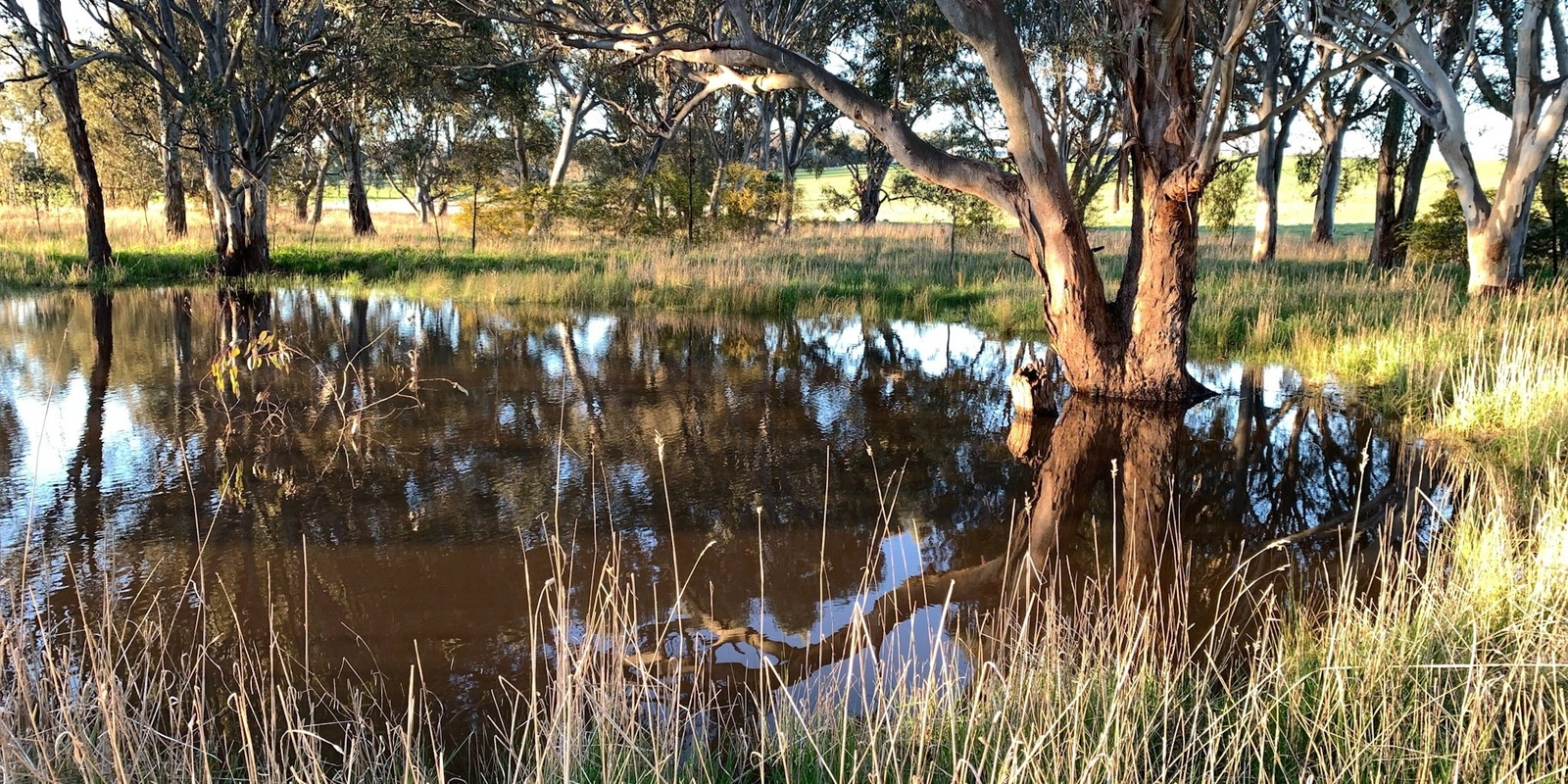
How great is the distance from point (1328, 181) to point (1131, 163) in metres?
16.6

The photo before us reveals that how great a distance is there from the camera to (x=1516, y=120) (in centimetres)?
1259

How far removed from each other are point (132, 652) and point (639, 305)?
464 inches

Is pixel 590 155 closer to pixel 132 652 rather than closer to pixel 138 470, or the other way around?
pixel 138 470

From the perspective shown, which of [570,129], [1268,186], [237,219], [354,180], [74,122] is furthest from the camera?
[354,180]

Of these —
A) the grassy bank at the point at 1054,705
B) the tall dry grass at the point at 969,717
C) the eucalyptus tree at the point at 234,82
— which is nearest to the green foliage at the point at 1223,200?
the eucalyptus tree at the point at 234,82

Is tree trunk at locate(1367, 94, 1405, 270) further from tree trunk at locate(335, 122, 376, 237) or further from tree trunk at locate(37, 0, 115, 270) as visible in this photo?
tree trunk at locate(335, 122, 376, 237)

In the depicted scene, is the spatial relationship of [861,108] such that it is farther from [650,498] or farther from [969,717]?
[969,717]

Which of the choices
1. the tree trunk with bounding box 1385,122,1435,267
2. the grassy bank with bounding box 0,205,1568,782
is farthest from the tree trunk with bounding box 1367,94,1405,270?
the grassy bank with bounding box 0,205,1568,782

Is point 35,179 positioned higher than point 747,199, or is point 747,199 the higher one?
point 35,179

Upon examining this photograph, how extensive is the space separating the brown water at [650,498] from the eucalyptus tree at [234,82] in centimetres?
775

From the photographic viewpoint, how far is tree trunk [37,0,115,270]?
17.5 meters

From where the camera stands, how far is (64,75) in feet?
57.3

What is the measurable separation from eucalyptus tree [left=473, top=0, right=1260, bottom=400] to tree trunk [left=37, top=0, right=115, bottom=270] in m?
12.4

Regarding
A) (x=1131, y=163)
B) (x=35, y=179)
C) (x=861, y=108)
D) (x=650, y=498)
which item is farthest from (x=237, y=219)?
(x=35, y=179)
